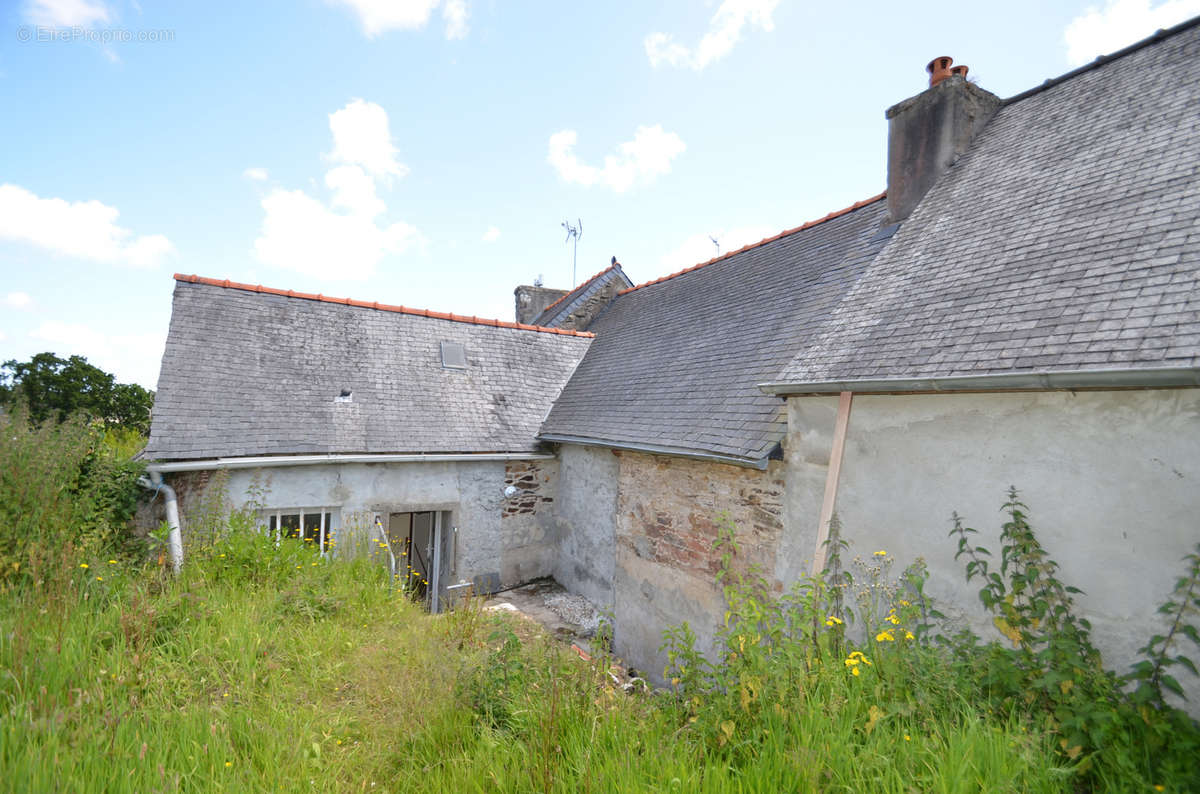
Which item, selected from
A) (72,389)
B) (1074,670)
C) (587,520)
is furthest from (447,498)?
(72,389)

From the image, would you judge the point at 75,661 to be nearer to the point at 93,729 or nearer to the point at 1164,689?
the point at 93,729

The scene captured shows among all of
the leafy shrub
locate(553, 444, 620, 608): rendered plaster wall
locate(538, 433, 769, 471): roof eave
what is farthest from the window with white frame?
locate(553, 444, 620, 608): rendered plaster wall

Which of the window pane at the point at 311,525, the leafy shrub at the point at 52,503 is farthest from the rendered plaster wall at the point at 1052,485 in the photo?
the window pane at the point at 311,525

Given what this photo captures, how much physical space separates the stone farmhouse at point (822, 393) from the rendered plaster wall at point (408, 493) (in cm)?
4

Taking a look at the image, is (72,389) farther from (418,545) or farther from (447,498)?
(447,498)

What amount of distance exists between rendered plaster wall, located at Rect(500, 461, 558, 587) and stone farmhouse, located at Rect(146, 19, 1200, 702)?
1.7 inches

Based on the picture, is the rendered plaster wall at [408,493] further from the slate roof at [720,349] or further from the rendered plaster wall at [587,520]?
the slate roof at [720,349]

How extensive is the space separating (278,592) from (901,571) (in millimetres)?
5384

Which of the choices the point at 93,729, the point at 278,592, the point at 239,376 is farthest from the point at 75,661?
the point at 239,376

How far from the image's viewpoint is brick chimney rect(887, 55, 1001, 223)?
7191mm

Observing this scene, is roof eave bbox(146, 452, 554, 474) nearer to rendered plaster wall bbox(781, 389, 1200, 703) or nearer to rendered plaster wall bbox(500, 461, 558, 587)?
rendered plaster wall bbox(500, 461, 558, 587)

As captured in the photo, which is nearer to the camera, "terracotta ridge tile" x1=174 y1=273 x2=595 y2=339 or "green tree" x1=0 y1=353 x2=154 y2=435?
"terracotta ridge tile" x1=174 y1=273 x2=595 y2=339

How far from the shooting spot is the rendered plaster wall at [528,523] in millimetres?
9922

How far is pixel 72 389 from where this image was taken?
1698 cm
